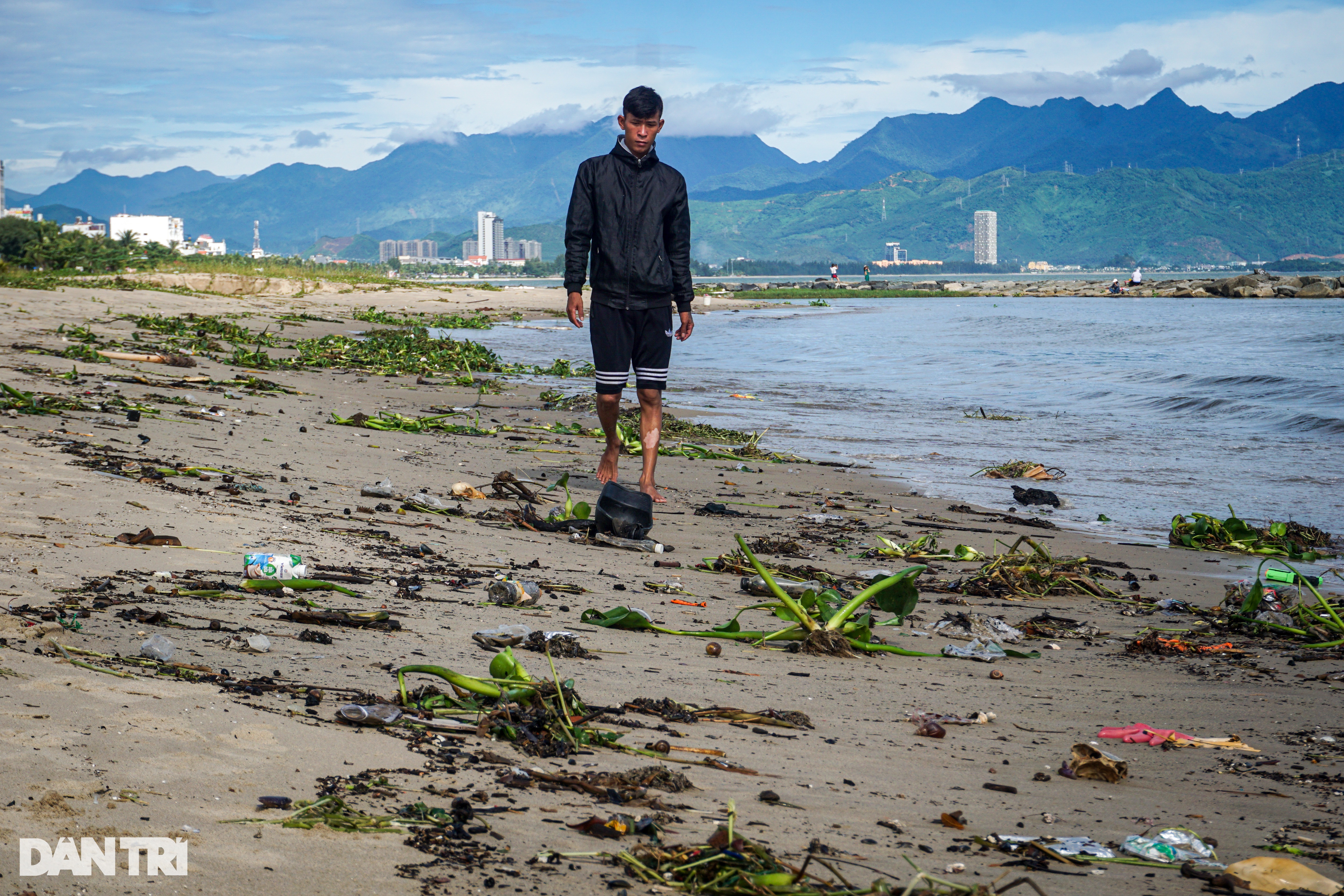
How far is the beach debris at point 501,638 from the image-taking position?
2918mm

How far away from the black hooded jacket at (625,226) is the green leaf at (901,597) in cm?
307

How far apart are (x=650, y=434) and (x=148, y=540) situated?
3222 mm

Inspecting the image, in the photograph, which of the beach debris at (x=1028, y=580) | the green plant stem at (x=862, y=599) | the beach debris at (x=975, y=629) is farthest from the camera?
the beach debris at (x=1028, y=580)

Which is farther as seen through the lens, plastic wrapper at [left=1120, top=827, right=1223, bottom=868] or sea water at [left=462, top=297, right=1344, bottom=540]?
sea water at [left=462, top=297, right=1344, bottom=540]

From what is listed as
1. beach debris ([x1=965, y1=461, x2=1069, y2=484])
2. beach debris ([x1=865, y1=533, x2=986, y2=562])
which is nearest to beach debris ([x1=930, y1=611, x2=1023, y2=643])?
beach debris ([x1=865, y1=533, x2=986, y2=562])

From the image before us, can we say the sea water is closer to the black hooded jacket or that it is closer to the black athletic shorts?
the black athletic shorts

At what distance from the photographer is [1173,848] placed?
188 centimetres

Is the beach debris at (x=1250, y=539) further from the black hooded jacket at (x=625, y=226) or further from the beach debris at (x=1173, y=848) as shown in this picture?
the beach debris at (x=1173, y=848)

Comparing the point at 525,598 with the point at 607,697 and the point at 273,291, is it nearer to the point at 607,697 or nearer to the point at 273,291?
the point at 607,697

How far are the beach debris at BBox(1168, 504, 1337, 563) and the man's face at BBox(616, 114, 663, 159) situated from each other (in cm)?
403

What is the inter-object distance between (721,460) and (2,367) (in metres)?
6.08

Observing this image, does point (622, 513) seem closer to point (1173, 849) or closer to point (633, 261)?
point (633, 261)

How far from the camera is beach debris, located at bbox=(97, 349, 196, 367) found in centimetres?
966

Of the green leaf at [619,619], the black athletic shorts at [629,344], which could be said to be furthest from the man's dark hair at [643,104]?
the green leaf at [619,619]
